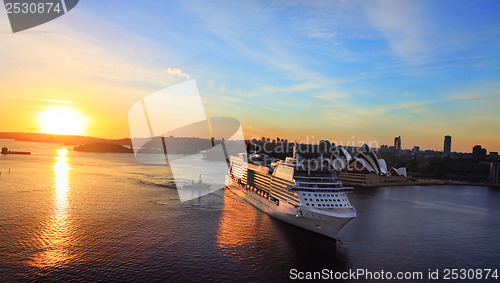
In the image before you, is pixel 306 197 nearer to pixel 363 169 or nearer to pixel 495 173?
pixel 363 169

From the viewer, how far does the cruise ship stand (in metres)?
20.7

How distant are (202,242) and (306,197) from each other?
8.20 m

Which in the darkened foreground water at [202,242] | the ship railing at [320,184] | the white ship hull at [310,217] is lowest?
the darkened foreground water at [202,242]

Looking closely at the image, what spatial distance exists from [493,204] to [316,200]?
37048mm

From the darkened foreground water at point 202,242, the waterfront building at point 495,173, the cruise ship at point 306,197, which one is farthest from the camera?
the waterfront building at point 495,173

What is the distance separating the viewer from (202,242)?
19.4 meters

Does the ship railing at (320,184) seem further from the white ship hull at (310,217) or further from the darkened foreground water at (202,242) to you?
the darkened foreground water at (202,242)

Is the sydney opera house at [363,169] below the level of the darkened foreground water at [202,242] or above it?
above

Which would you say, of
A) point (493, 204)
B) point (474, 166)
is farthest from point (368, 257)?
point (474, 166)

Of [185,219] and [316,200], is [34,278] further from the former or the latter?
[316,200]

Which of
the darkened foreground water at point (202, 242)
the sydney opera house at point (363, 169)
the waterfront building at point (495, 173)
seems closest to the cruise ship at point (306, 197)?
the darkened foreground water at point (202, 242)

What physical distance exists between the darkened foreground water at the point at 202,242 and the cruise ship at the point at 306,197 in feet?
3.45

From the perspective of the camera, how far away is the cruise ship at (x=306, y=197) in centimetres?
2069

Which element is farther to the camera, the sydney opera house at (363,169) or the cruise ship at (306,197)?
the sydney opera house at (363,169)
